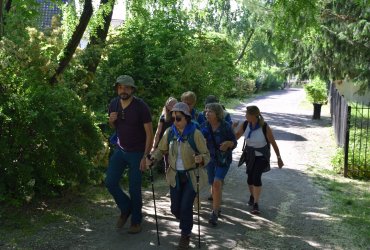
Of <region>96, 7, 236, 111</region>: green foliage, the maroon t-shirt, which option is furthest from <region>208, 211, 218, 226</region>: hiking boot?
<region>96, 7, 236, 111</region>: green foliage

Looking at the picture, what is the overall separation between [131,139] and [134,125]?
171mm

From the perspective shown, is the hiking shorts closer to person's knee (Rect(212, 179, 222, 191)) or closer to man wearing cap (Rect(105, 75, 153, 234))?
person's knee (Rect(212, 179, 222, 191))

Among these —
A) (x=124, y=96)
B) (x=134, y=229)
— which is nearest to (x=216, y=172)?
(x=134, y=229)

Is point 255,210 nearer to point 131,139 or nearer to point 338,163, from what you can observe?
point 131,139

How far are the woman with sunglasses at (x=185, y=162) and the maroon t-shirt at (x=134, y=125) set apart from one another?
14.5 inches

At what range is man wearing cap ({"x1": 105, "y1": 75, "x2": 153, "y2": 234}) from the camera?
6.03 meters

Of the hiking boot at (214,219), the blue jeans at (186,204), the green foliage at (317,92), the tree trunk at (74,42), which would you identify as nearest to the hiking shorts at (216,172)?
the hiking boot at (214,219)

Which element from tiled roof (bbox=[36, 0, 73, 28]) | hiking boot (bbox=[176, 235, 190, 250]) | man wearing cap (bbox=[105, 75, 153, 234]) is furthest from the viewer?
tiled roof (bbox=[36, 0, 73, 28])

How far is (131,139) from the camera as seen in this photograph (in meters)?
6.06

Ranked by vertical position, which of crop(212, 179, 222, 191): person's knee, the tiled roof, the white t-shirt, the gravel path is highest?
the tiled roof

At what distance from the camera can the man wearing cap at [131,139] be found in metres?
6.03

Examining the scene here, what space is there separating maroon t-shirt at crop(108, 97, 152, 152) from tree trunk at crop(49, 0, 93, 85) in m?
2.27

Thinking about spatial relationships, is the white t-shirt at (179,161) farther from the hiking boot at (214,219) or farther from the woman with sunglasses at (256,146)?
the woman with sunglasses at (256,146)

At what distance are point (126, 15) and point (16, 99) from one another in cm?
525
